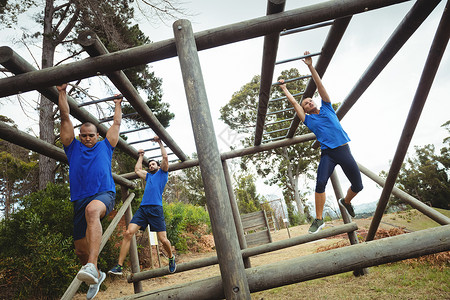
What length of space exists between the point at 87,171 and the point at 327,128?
2.75 metres

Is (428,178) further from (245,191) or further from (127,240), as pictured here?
(127,240)

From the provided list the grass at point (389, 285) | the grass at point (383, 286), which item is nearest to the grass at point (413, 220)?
the grass at point (389, 285)

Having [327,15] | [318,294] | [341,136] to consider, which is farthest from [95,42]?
[318,294]

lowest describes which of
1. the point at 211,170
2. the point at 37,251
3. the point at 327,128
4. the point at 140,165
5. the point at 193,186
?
the point at 37,251

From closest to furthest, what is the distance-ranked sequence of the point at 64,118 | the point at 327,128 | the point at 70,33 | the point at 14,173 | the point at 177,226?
the point at 64,118 → the point at 327,128 → the point at 70,33 → the point at 177,226 → the point at 14,173

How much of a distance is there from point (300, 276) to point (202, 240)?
13337mm

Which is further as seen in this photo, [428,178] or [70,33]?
[428,178]

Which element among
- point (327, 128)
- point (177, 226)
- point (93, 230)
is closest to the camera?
point (93, 230)

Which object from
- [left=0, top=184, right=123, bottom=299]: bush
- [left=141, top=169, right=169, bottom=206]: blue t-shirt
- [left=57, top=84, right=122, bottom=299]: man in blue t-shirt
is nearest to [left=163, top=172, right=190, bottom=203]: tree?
[left=0, top=184, right=123, bottom=299]: bush

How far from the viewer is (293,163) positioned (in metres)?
22.8

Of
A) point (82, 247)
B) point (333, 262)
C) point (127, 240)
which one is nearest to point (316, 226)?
point (333, 262)

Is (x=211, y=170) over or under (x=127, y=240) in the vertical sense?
over

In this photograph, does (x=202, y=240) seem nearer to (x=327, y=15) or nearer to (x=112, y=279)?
(x=112, y=279)

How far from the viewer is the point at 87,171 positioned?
242cm
